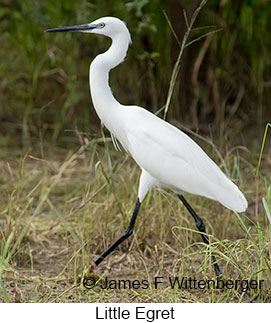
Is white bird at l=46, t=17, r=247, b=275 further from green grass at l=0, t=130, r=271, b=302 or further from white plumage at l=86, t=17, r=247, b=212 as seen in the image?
green grass at l=0, t=130, r=271, b=302

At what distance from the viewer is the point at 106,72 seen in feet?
9.22

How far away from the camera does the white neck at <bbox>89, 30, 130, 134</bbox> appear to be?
9.14 feet

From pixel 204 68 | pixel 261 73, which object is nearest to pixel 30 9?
pixel 204 68

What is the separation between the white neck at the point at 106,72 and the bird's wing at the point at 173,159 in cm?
13

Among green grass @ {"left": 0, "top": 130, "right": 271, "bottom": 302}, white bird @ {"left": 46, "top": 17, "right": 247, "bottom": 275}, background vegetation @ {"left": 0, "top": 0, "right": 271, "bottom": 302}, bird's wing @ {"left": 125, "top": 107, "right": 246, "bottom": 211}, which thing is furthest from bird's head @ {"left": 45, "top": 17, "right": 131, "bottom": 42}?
background vegetation @ {"left": 0, "top": 0, "right": 271, "bottom": 302}

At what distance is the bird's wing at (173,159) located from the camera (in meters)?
2.74

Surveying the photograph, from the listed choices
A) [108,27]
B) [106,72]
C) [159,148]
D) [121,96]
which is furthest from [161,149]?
[121,96]

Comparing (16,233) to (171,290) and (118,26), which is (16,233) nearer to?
(171,290)

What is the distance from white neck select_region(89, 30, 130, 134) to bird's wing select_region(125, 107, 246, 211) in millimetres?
130

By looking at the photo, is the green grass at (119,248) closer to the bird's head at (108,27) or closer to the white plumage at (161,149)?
the white plumage at (161,149)

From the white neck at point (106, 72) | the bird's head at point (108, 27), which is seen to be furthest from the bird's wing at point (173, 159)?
the bird's head at point (108, 27)

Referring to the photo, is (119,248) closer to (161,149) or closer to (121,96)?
(161,149)

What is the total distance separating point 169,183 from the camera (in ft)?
9.17

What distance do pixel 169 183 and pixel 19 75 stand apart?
10.0ft
